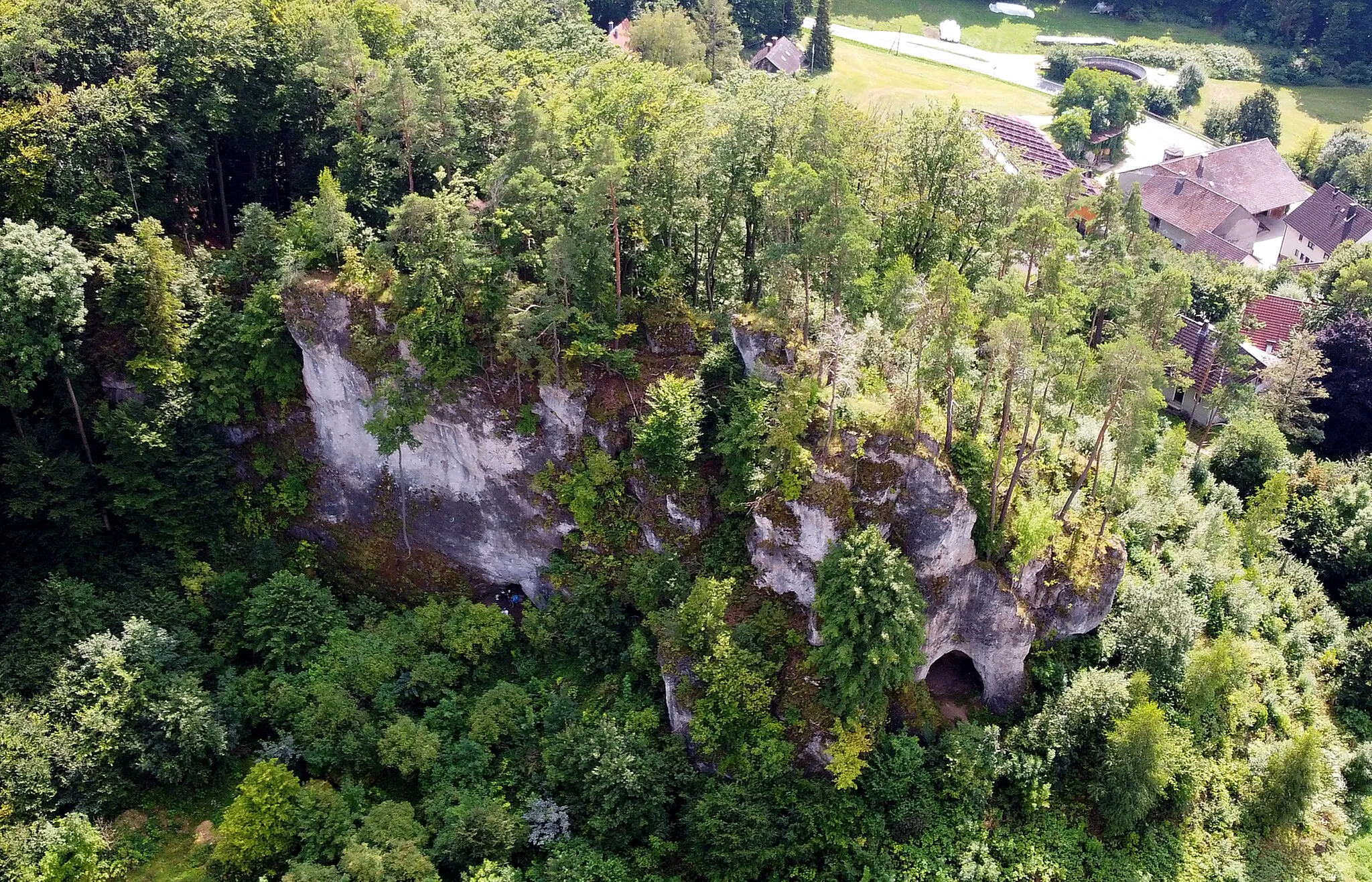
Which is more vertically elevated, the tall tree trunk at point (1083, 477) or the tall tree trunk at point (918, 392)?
the tall tree trunk at point (918, 392)

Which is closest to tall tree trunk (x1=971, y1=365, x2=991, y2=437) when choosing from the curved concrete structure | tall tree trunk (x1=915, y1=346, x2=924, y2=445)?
tall tree trunk (x1=915, y1=346, x2=924, y2=445)

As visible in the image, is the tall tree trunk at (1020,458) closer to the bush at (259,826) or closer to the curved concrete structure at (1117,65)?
the bush at (259,826)

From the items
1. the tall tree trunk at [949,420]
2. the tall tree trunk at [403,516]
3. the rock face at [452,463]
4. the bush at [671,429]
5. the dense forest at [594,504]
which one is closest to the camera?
the dense forest at [594,504]

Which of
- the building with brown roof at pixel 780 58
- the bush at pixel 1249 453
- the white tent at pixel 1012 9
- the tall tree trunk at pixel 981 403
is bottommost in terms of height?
the bush at pixel 1249 453

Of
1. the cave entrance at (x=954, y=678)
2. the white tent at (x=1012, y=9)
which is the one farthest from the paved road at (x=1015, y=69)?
the cave entrance at (x=954, y=678)

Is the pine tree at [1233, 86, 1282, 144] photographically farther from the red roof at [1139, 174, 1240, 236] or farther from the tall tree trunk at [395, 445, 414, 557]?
the tall tree trunk at [395, 445, 414, 557]

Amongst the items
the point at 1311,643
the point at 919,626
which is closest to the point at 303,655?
the point at 919,626
